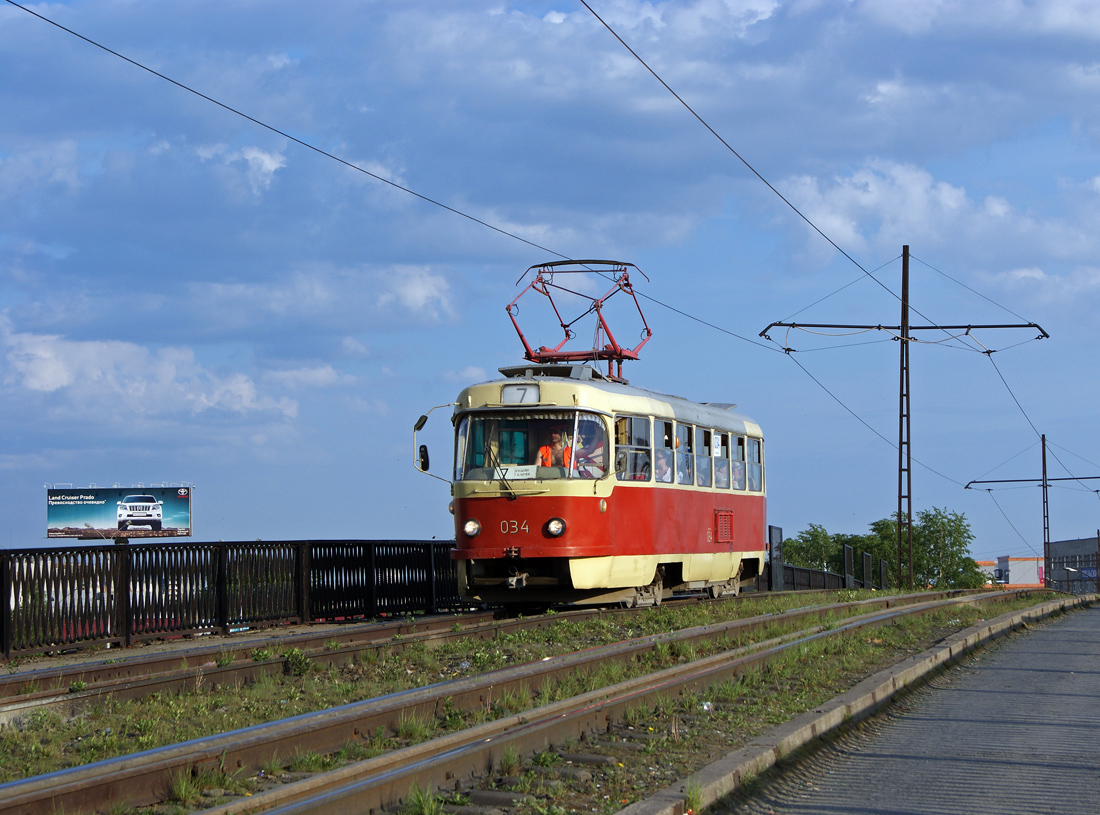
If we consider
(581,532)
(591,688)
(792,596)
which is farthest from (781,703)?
(792,596)

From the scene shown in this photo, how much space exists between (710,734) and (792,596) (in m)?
15.6

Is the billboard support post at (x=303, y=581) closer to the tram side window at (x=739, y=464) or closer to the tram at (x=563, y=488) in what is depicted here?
the tram at (x=563, y=488)

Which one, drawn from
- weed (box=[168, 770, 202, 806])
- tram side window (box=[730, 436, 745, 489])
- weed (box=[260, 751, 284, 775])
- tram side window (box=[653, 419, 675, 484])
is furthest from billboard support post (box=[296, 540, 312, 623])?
weed (box=[168, 770, 202, 806])

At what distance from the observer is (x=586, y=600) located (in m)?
16.8

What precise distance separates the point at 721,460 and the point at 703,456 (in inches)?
39.7

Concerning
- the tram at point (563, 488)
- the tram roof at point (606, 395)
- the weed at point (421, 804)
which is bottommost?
the weed at point (421, 804)

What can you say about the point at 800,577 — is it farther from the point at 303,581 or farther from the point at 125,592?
the point at 125,592

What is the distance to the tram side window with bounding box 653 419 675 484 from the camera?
Result: 1750 cm

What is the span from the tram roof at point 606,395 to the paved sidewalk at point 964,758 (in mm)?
6189

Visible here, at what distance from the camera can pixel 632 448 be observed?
16.8 m

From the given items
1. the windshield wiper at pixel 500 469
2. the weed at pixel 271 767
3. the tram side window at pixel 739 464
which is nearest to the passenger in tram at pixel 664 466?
the windshield wiper at pixel 500 469

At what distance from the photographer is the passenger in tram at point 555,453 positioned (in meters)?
16.0

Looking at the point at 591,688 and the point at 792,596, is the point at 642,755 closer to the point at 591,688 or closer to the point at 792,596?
the point at 591,688

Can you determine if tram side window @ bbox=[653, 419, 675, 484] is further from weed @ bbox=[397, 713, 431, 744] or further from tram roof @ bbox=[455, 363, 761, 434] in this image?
weed @ bbox=[397, 713, 431, 744]
